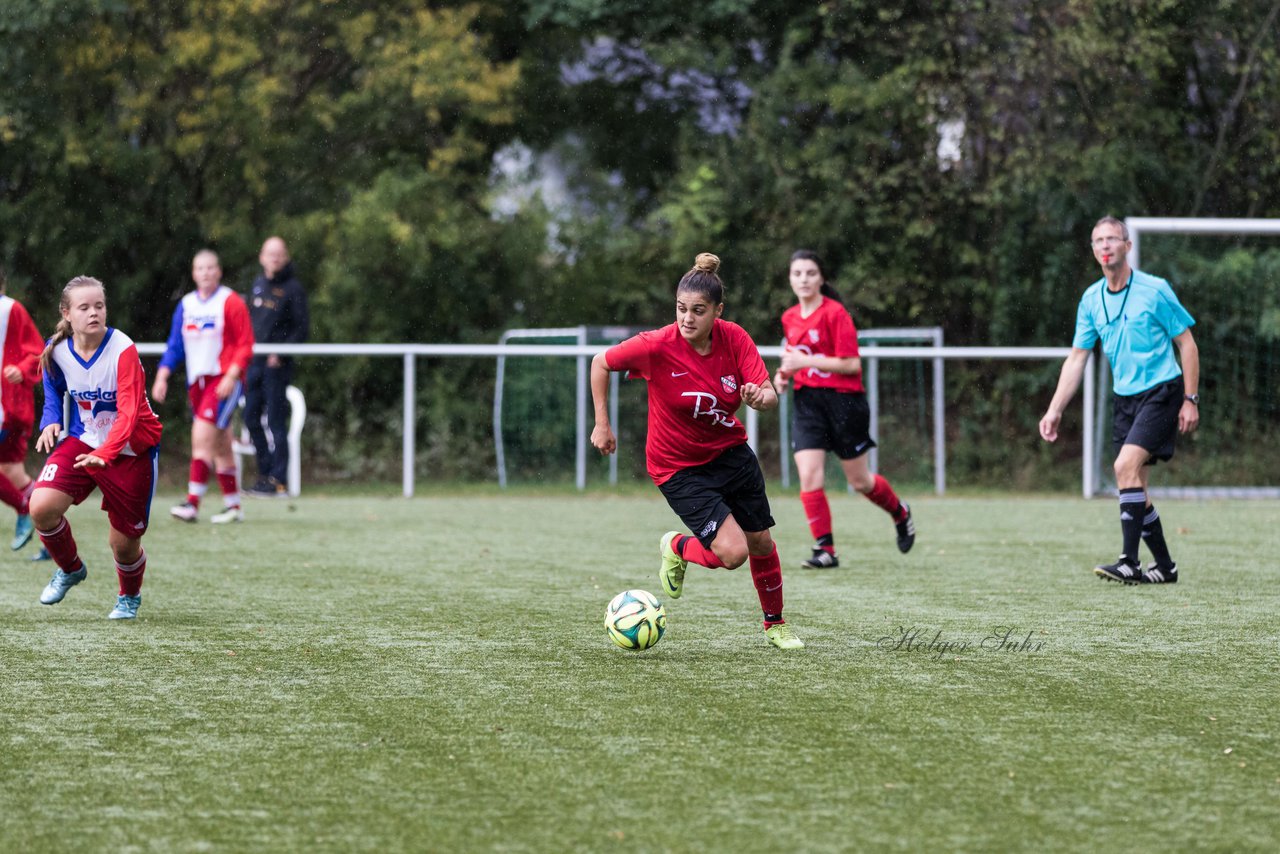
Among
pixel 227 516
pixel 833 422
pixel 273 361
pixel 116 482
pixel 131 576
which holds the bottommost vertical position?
pixel 227 516

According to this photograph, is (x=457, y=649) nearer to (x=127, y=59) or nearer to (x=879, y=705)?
(x=879, y=705)

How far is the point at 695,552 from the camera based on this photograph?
20.9ft

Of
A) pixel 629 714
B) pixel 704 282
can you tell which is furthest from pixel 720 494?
pixel 629 714

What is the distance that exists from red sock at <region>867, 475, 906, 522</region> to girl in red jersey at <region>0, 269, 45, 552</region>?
4664 mm

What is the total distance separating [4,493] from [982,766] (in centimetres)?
700

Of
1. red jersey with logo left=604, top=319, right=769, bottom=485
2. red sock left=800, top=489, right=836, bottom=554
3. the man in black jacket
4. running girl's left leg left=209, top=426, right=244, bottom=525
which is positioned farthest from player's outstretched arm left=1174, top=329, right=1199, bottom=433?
the man in black jacket

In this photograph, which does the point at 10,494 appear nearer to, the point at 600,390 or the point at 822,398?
the point at 822,398

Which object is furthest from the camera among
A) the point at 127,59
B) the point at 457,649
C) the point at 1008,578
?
the point at 127,59

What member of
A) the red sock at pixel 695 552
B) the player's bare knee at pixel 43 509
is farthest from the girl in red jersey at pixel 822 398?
the player's bare knee at pixel 43 509

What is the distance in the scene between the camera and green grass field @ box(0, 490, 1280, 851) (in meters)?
3.54

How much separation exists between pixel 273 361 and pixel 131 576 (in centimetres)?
751

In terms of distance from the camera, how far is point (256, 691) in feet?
16.9

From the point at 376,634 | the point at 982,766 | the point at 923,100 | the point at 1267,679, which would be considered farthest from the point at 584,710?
the point at 923,100

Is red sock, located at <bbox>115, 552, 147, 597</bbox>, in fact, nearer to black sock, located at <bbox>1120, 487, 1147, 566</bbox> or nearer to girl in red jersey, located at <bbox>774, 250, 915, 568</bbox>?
girl in red jersey, located at <bbox>774, 250, 915, 568</bbox>
